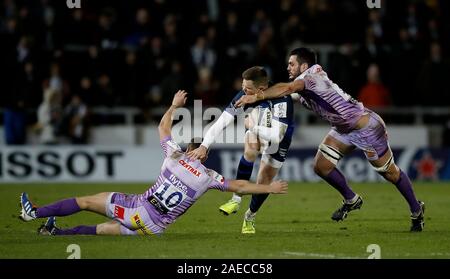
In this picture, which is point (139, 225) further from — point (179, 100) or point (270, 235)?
point (270, 235)

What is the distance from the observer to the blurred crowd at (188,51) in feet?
68.9

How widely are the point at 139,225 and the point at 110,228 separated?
43cm

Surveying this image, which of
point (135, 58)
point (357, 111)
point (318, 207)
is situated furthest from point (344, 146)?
point (135, 58)

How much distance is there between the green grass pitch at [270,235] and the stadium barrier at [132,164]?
308 centimetres

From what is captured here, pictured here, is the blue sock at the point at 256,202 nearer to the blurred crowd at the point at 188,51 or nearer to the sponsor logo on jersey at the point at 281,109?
the sponsor logo on jersey at the point at 281,109

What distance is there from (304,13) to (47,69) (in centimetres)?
628

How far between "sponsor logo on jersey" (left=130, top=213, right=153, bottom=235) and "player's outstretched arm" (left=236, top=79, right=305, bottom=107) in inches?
66.9

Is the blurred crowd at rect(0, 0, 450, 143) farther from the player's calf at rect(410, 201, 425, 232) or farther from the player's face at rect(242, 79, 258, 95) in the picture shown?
the player's face at rect(242, 79, 258, 95)

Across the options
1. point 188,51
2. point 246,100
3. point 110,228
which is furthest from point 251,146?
point 188,51

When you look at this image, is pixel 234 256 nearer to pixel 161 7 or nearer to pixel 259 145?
pixel 259 145

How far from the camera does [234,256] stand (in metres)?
9.87

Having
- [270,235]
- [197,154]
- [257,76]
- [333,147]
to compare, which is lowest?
[270,235]

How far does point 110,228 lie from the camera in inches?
445

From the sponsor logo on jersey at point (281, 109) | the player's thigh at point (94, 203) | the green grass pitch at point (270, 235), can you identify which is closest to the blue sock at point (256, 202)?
the green grass pitch at point (270, 235)
